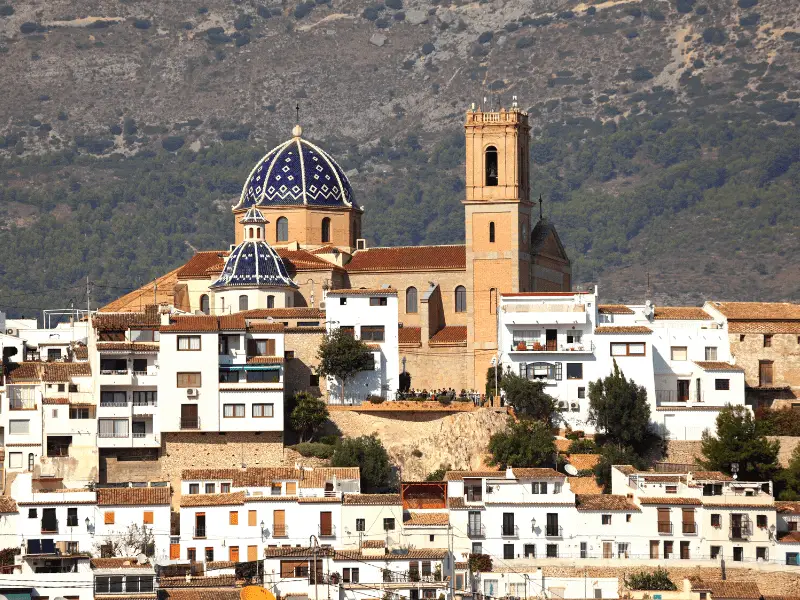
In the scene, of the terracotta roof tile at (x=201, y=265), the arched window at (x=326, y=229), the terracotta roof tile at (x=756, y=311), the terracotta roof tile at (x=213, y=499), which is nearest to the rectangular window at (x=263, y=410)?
the terracotta roof tile at (x=213, y=499)

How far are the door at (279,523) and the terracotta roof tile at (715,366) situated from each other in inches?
667

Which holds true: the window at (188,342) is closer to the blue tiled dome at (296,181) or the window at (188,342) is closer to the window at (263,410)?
the window at (263,410)

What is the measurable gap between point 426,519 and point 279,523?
4.04m

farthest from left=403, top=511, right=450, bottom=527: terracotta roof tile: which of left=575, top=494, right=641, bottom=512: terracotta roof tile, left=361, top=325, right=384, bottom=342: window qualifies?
left=361, top=325, right=384, bottom=342: window

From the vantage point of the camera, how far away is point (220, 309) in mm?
79375

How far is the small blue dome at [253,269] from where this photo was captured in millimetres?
79062

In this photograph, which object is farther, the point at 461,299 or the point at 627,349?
the point at 461,299

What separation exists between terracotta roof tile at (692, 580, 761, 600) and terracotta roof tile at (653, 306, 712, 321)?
55.5 feet

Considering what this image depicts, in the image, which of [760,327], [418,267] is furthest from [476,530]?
[418,267]

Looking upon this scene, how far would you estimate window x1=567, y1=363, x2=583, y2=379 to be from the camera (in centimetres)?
7306

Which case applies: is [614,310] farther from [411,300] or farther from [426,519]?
[426,519]

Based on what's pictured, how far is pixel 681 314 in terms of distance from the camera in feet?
250

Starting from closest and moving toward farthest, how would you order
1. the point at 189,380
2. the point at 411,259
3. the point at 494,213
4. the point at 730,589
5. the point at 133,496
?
the point at 730,589 < the point at 133,496 < the point at 189,380 < the point at 494,213 < the point at 411,259

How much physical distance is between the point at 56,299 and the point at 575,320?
70833 millimetres
